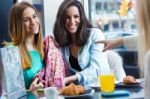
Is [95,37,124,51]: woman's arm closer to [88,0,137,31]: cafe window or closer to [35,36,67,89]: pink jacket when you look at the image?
[35,36,67,89]: pink jacket

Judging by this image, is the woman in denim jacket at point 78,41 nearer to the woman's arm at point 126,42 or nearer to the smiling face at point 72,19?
the smiling face at point 72,19

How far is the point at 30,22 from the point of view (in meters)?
2.41

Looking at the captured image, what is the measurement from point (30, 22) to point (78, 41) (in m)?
0.45

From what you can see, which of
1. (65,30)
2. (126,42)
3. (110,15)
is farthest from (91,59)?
(110,15)

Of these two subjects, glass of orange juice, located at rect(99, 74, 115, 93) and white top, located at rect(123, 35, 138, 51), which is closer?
white top, located at rect(123, 35, 138, 51)

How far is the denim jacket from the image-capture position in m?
2.61

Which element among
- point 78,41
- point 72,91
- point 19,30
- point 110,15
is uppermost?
point 110,15

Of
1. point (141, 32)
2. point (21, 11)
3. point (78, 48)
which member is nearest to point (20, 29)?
point (21, 11)

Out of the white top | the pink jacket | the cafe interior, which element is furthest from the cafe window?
the white top

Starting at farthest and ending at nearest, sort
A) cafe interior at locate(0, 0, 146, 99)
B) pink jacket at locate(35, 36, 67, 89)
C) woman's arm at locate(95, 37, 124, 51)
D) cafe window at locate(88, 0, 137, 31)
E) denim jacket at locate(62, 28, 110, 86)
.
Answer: cafe window at locate(88, 0, 137, 31) → denim jacket at locate(62, 28, 110, 86) → pink jacket at locate(35, 36, 67, 89) → woman's arm at locate(95, 37, 124, 51) → cafe interior at locate(0, 0, 146, 99)

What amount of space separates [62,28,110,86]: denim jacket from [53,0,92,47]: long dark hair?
45 millimetres

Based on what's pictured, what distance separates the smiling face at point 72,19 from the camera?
2686 millimetres

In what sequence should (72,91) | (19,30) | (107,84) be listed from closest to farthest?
(72,91), (107,84), (19,30)

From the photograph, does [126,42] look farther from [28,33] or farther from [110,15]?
[110,15]
